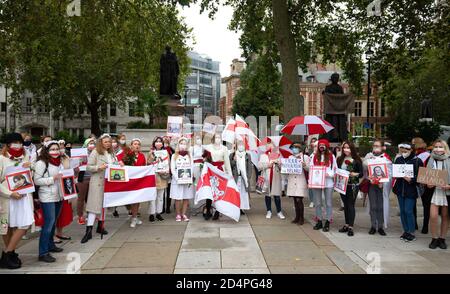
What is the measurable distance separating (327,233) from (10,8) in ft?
38.9

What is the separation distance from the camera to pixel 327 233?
857 cm

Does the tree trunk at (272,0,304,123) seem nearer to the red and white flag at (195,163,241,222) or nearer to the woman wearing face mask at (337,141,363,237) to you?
the red and white flag at (195,163,241,222)

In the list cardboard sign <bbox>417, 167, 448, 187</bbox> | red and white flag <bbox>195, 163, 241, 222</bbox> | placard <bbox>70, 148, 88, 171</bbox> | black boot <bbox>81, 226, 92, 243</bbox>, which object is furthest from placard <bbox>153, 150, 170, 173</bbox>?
cardboard sign <bbox>417, 167, 448, 187</bbox>

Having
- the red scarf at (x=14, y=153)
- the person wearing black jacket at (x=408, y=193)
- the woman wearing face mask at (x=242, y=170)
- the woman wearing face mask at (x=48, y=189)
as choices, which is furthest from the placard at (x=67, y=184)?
the person wearing black jacket at (x=408, y=193)

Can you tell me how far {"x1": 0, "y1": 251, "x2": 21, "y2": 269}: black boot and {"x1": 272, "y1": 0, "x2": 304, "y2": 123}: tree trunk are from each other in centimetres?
1076

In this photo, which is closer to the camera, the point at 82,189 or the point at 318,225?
the point at 318,225

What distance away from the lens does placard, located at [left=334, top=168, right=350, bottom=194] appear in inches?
331

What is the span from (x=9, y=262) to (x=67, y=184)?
1526 mm

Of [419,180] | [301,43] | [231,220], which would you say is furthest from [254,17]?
[419,180]

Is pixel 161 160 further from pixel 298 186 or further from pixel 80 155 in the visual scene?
pixel 298 186

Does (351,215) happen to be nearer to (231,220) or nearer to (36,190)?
(231,220)

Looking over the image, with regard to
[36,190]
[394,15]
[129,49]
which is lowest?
[36,190]

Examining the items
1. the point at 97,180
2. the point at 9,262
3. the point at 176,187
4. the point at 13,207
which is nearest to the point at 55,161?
the point at 13,207

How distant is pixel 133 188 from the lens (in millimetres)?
8898
